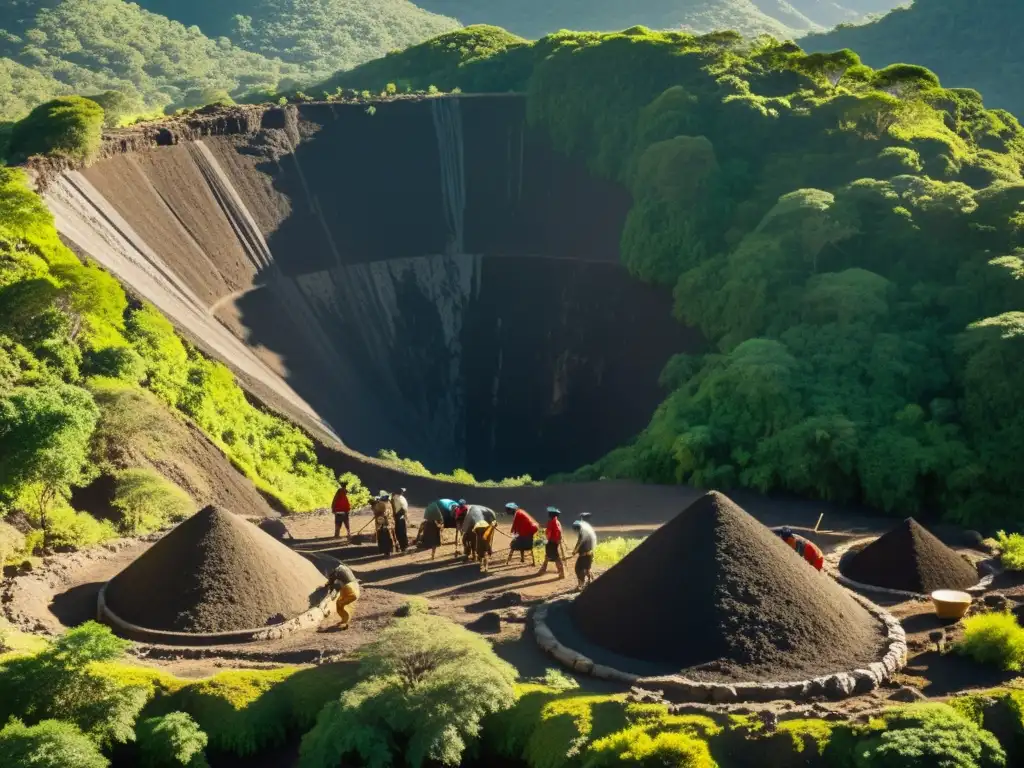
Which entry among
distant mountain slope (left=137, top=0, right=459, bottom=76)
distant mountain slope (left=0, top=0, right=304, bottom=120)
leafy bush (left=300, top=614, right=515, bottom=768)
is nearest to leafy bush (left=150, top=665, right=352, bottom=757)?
leafy bush (left=300, top=614, right=515, bottom=768)

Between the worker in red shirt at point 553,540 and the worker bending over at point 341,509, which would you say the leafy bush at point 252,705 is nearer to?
the worker in red shirt at point 553,540

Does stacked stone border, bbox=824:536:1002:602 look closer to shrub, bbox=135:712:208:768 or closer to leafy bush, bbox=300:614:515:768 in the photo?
leafy bush, bbox=300:614:515:768

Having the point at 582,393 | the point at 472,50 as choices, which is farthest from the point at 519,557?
the point at 472,50

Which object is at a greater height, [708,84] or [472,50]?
[472,50]

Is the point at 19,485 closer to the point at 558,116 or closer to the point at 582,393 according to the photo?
the point at 582,393

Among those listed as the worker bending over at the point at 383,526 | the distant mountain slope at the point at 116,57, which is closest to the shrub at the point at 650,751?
the worker bending over at the point at 383,526

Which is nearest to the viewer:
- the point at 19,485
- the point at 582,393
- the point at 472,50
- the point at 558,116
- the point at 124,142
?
the point at 19,485
